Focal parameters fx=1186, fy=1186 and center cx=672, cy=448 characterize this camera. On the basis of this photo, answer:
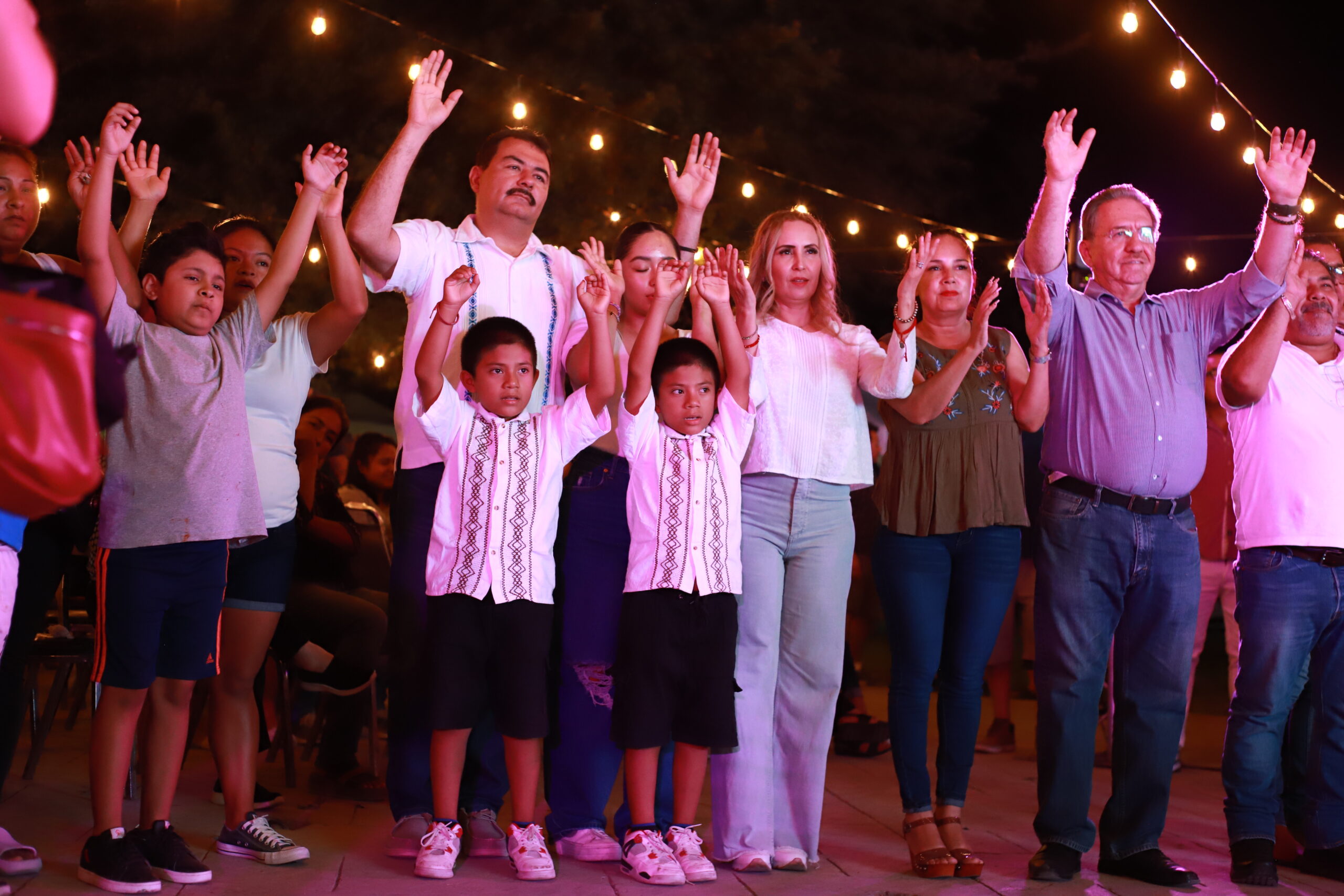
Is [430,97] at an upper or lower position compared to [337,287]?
upper

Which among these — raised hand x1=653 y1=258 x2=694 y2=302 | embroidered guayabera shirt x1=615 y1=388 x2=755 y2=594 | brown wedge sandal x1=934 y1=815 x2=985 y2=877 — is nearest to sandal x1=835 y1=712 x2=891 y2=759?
brown wedge sandal x1=934 y1=815 x2=985 y2=877

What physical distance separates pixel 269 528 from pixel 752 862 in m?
1.58

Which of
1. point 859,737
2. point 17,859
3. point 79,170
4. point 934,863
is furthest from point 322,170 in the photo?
point 859,737

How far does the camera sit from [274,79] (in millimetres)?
9305

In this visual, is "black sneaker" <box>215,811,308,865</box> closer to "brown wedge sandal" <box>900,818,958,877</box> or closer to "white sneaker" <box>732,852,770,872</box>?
"white sneaker" <box>732,852,770,872</box>

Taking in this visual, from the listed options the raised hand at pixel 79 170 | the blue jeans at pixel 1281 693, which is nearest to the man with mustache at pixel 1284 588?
the blue jeans at pixel 1281 693

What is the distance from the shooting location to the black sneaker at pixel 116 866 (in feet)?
9.07

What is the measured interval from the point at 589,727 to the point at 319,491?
184 cm

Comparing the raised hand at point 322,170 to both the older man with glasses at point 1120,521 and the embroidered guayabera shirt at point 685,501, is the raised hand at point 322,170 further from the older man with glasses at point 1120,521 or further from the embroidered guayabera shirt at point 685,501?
the older man with glasses at point 1120,521

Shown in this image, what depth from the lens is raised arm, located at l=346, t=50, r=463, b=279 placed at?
122 inches

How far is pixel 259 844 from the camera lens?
10.2 feet

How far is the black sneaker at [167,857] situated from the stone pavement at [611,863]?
0.03 m

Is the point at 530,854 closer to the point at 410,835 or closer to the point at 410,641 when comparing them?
the point at 410,835

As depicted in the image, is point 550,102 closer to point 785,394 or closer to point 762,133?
point 762,133
